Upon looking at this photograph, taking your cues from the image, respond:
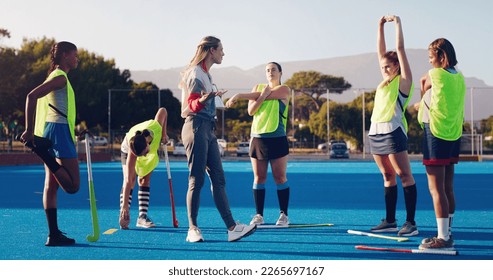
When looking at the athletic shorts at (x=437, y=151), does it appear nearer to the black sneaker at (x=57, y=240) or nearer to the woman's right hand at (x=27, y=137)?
the black sneaker at (x=57, y=240)

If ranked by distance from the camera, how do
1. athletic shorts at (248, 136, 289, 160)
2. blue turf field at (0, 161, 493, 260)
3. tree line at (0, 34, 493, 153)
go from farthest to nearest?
tree line at (0, 34, 493, 153)
athletic shorts at (248, 136, 289, 160)
blue turf field at (0, 161, 493, 260)

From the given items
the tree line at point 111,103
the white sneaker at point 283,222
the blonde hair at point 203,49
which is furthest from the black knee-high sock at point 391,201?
the tree line at point 111,103

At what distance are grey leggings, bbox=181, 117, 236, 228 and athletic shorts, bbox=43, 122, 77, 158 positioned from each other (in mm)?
1020

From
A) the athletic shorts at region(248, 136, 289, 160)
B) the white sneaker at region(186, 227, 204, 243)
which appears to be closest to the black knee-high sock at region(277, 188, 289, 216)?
the athletic shorts at region(248, 136, 289, 160)

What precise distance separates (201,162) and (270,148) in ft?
5.18

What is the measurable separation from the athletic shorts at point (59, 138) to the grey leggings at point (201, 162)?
1.02 metres

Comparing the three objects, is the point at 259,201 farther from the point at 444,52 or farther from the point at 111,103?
the point at 111,103

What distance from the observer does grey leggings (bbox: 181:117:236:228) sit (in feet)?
20.6

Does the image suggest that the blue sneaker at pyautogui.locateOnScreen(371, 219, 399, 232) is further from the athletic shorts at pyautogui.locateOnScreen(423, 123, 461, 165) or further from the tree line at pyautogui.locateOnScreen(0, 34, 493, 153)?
the tree line at pyautogui.locateOnScreen(0, 34, 493, 153)

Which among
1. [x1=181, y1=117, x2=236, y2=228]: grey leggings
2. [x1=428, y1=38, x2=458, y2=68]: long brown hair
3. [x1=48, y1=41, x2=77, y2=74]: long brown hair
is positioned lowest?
[x1=181, y1=117, x2=236, y2=228]: grey leggings

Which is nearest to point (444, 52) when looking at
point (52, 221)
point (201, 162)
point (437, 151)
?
point (437, 151)

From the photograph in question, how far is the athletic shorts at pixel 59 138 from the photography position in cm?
617

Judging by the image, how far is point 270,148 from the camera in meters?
7.74
